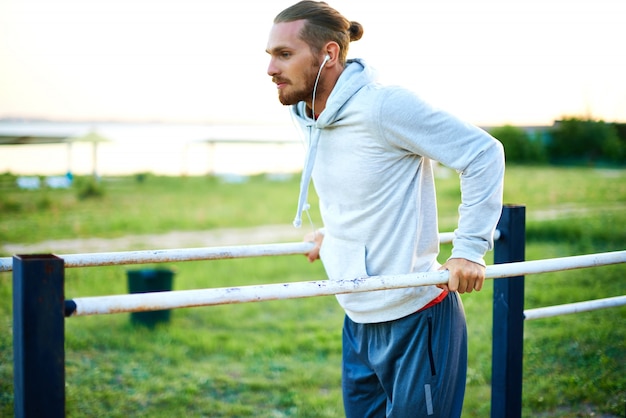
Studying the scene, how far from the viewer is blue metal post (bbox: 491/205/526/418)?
2273 mm

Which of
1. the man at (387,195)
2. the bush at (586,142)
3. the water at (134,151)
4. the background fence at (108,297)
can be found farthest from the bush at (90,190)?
the man at (387,195)

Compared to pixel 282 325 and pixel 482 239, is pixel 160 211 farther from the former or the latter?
pixel 482 239

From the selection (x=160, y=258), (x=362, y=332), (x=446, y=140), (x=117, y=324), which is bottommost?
(x=117, y=324)

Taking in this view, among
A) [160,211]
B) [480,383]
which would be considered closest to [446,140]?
[480,383]

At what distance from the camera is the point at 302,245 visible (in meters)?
2.29

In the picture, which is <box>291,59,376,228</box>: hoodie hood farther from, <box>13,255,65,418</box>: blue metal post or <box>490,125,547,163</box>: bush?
<box>490,125,547,163</box>: bush

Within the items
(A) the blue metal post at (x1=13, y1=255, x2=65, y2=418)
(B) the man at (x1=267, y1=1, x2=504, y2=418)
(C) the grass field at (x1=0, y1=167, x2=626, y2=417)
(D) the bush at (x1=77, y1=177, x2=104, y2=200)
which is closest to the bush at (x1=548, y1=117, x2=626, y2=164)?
(C) the grass field at (x1=0, y1=167, x2=626, y2=417)

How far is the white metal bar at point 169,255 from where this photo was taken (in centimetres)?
187

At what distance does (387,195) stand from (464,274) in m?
0.31

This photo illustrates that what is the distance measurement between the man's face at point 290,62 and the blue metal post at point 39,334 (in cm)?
90

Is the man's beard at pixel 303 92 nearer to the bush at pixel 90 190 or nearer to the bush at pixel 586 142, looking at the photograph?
the bush at pixel 90 190

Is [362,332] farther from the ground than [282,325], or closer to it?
farther from the ground

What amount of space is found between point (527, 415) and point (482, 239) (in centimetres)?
209

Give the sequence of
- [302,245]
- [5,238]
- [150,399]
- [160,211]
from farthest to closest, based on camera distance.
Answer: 1. [160,211]
2. [5,238]
3. [150,399]
4. [302,245]
